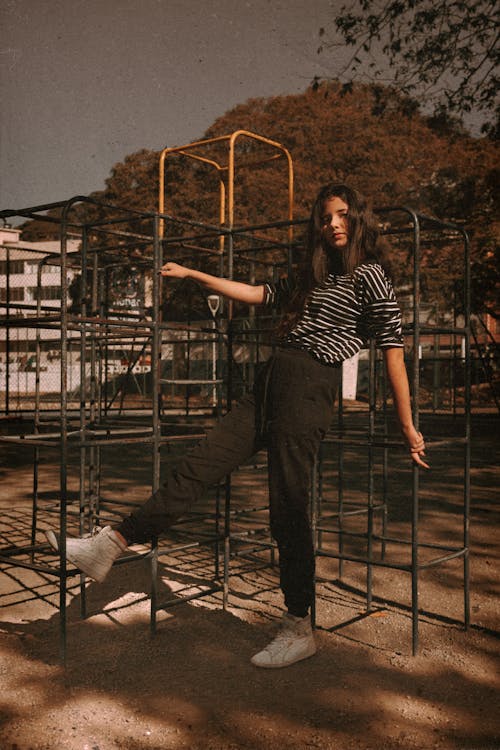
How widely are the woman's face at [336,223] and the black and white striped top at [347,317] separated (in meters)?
0.15

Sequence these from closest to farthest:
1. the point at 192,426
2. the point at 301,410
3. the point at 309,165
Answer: the point at 301,410
the point at 192,426
the point at 309,165

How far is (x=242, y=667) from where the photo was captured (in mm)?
3273

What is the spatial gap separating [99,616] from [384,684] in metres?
1.51

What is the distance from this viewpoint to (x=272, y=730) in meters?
2.67

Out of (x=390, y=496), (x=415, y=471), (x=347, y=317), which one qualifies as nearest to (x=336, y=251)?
(x=347, y=317)

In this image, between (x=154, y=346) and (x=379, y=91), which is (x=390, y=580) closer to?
(x=154, y=346)

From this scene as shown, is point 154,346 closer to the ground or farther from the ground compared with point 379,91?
closer to the ground

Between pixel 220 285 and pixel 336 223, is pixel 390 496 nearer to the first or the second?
pixel 220 285

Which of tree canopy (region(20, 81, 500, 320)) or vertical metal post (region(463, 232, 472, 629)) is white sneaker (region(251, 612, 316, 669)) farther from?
tree canopy (region(20, 81, 500, 320))

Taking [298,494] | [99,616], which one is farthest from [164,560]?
[298,494]

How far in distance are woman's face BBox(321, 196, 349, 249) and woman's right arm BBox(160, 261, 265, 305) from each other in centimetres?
43

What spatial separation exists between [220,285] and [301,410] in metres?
0.71

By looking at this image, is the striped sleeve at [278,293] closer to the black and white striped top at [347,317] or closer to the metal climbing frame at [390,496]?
the black and white striped top at [347,317]

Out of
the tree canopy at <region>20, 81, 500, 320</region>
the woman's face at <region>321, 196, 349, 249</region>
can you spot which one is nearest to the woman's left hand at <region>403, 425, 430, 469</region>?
the woman's face at <region>321, 196, 349, 249</region>
